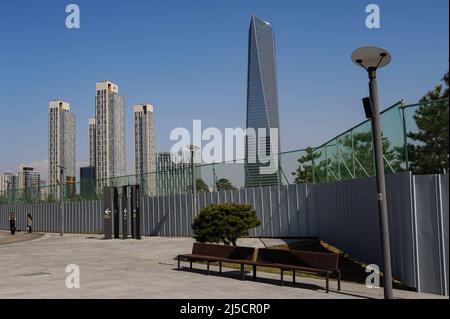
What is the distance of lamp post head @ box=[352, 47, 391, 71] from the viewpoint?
9.76m

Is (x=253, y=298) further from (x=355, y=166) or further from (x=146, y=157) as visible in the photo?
(x=146, y=157)

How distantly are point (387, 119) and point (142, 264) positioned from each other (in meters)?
9.36

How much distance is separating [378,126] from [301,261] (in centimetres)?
387

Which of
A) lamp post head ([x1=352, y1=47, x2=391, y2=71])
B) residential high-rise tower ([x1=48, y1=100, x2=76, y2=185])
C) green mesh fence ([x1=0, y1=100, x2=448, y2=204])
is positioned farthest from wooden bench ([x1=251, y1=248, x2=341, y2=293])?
residential high-rise tower ([x1=48, y1=100, x2=76, y2=185])

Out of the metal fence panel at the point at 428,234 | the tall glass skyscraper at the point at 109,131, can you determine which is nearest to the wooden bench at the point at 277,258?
the metal fence panel at the point at 428,234

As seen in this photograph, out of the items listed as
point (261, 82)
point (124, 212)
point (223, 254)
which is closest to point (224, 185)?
point (124, 212)

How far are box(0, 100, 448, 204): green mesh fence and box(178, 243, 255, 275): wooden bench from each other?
4157 mm

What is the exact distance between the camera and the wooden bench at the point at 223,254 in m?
13.2

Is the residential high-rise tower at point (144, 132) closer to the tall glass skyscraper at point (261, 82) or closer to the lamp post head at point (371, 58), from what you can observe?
the tall glass skyscraper at point (261, 82)

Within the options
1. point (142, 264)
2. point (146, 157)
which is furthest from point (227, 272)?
point (146, 157)

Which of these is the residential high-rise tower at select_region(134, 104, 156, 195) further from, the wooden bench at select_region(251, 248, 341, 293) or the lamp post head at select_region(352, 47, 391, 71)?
the lamp post head at select_region(352, 47, 391, 71)

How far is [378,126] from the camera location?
9.76 m
